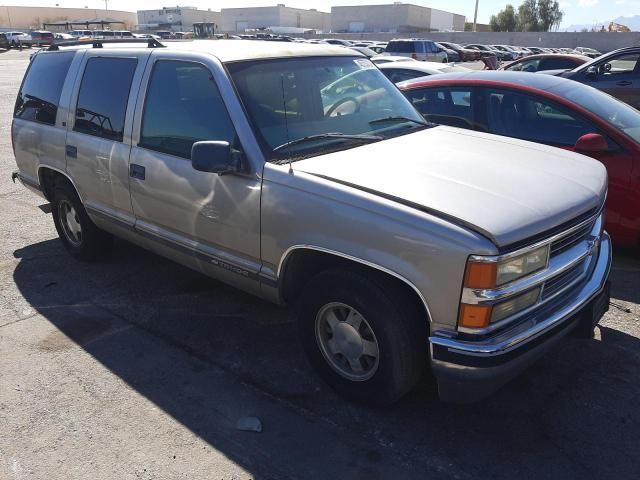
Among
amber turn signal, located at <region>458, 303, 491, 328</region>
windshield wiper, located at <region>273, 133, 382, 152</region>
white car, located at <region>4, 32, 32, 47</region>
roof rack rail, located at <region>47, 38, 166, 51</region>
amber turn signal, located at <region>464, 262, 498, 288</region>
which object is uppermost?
white car, located at <region>4, 32, 32, 47</region>

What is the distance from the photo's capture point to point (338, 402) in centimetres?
332

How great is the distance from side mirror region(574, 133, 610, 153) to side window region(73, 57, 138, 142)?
3537 mm

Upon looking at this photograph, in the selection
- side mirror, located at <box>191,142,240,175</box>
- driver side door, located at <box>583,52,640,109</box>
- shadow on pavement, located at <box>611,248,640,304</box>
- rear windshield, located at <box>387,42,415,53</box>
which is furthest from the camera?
rear windshield, located at <box>387,42,415,53</box>

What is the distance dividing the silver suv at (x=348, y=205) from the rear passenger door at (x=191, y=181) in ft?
0.04

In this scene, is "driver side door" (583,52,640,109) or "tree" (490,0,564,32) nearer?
"driver side door" (583,52,640,109)

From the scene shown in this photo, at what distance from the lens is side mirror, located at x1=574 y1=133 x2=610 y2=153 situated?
15.4ft

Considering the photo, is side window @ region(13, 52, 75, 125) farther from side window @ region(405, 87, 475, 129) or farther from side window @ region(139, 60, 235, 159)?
side window @ region(405, 87, 475, 129)

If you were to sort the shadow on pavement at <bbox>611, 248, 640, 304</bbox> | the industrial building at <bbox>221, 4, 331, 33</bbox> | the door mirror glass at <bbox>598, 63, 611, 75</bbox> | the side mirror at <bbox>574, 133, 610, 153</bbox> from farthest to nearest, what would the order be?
the industrial building at <bbox>221, 4, 331, 33</bbox> → the door mirror glass at <bbox>598, 63, 611, 75</bbox> → the side mirror at <bbox>574, 133, 610, 153</bbox> → the shadow on pavement at <bbox>611, 248, 640, 304</bbox>

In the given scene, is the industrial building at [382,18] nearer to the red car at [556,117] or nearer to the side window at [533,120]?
the red car at [556,117]

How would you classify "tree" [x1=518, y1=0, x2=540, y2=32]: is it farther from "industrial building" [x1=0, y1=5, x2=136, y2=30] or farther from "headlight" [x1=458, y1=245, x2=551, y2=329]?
"headlight" [x1=458, y1=245, x2=551, y2=329]

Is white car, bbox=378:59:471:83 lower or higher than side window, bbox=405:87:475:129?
higher

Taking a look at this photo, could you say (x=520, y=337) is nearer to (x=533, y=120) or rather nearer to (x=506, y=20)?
(x=533, y=120)

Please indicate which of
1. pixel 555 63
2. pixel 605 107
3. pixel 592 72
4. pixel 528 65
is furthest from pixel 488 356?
pixel 528 65

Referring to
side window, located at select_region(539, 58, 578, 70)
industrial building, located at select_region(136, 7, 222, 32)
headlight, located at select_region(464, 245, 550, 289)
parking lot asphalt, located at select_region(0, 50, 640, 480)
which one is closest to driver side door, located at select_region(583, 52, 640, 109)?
side window, located at select_region(539, 58, 578, 70)
